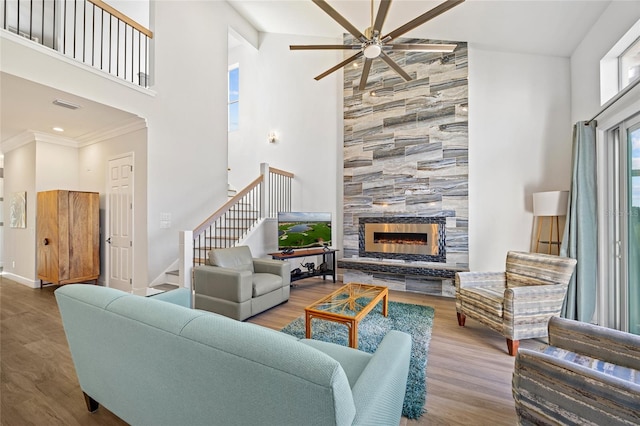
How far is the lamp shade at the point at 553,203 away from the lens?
3334 millimetres

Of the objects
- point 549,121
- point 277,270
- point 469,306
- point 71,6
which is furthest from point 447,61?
point 71,6

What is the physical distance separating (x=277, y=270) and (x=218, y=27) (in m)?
5.09

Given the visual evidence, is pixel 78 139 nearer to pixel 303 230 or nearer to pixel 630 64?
pixel 303 230

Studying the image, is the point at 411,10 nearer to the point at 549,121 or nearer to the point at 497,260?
the point at 549,121

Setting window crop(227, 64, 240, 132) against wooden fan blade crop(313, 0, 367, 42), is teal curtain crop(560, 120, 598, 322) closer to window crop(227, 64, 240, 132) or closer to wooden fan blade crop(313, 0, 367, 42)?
wooden fan blade crop(313, 0, 367, 42)

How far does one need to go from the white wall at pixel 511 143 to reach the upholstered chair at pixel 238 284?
3016mm

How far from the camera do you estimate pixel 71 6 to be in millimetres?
4703

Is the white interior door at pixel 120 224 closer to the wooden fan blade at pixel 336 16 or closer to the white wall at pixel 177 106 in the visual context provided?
the white wall at pixel 177 106

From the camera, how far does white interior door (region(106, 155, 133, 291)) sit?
4.45m

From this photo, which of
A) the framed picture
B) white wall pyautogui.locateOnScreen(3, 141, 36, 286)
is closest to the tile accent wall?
white wall pyautogui.locateOnScreen(3, 141, 36, 286)

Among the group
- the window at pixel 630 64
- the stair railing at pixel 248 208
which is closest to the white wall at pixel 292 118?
the stair railing at pixel 248 208

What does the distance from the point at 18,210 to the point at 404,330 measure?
7247mm

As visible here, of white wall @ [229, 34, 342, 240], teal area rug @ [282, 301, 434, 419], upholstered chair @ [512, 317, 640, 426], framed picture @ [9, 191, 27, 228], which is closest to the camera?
upholstered chair @ [512, 317, 640, 426]

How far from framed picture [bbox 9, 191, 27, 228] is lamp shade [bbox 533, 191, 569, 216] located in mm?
8450
